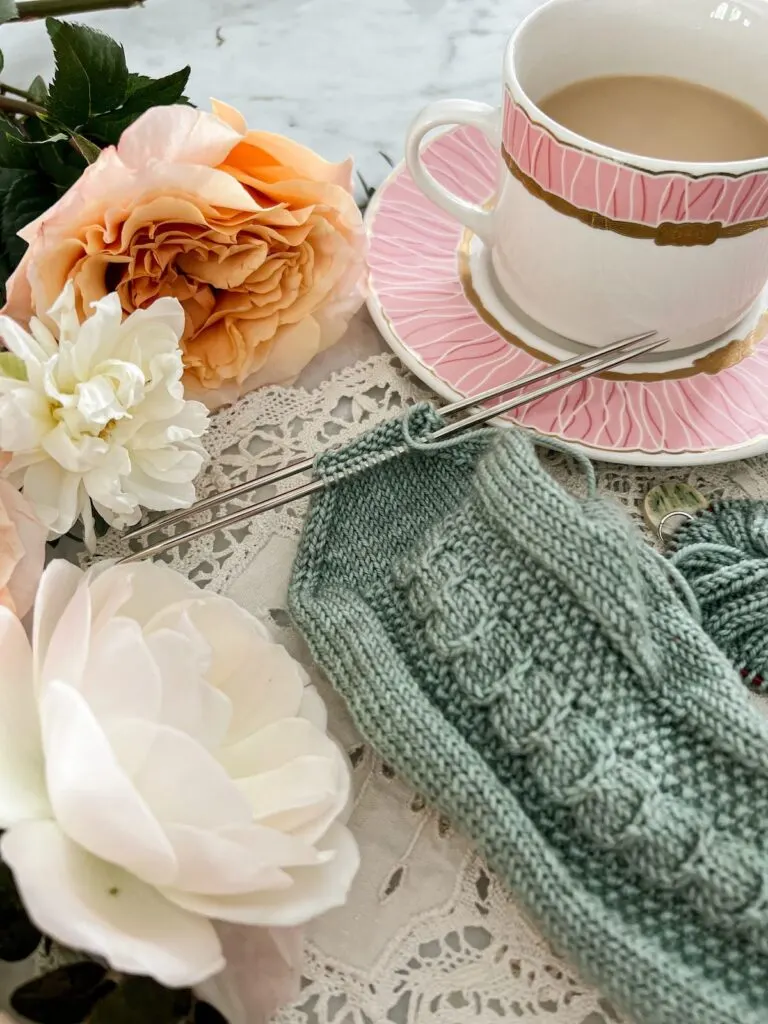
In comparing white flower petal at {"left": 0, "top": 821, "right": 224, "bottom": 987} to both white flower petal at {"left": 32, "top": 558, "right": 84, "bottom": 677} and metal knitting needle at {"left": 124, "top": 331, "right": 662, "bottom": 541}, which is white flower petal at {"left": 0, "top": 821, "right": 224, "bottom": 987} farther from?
metal knitting needle at {"left": 124, "top": 331, "right": 662, "bottom": 541}

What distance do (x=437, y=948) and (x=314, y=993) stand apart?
0.06m

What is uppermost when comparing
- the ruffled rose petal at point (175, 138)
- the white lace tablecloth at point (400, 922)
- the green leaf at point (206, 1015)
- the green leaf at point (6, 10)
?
the green leaf at point (6, 10)

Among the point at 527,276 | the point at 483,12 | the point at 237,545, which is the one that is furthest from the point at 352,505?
the point at 483,12

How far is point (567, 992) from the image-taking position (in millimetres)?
413

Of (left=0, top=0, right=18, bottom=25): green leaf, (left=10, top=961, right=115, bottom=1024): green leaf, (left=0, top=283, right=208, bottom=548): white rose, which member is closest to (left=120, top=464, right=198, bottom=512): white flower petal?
(left=0, top=283, right=208, bottom=548): white rose

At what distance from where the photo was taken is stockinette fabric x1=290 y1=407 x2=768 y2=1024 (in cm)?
40

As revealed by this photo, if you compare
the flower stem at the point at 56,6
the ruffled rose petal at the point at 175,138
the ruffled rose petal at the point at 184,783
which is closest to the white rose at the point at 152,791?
the ruffled rose petal at the point at 184,783

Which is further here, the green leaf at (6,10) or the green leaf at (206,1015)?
the green leaf at (6,10)

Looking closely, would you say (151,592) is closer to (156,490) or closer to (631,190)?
(156,490)

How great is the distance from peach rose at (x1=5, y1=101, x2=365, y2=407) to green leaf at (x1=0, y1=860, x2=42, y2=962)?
27 cm

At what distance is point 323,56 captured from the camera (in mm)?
798

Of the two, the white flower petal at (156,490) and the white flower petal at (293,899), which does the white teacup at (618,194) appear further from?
the white flower petal at (293,899)

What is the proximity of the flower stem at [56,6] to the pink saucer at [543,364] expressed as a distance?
0.84 ft

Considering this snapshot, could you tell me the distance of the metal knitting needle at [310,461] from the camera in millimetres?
A: 521
